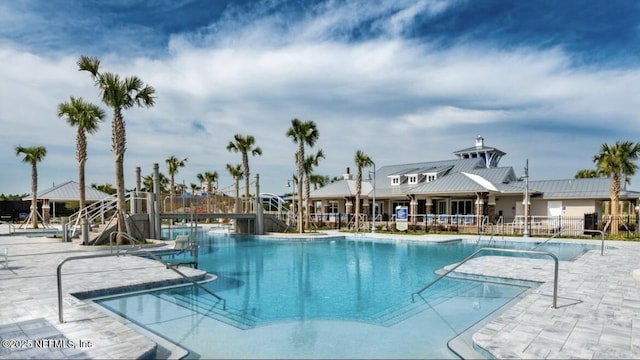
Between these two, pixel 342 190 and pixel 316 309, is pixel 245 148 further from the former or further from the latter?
pixel 316 309

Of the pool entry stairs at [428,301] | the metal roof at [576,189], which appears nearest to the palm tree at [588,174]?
the metal roof at [576,189]

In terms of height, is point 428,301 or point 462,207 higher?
point 462,207

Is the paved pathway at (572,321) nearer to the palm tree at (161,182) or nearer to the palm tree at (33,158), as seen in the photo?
the palm tree at (33,158)

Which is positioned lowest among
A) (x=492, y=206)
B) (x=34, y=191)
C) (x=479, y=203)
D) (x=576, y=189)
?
(x=492, y=206)

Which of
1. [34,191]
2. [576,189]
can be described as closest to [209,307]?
[576,189]

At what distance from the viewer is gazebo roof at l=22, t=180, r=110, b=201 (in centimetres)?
3938

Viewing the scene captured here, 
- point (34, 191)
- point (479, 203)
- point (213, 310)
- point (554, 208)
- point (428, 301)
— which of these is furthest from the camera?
point (34, 191)

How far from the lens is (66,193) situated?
1603 inches

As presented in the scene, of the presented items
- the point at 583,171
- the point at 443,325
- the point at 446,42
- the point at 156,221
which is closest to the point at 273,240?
the point at 156,221

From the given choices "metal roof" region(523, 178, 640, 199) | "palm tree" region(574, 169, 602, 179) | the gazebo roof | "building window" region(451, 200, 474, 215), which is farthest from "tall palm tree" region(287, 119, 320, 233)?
"palm tree" region(574, 169, 602, 179)

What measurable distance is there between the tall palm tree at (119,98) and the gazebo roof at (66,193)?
82.6 feet

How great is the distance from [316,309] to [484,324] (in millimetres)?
3456

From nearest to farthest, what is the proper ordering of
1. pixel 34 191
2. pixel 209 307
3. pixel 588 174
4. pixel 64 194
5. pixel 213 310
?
pixel 213 310 → pixel 209 307 → pixel 34 191 → pixel 64 194 → pixel 588 174

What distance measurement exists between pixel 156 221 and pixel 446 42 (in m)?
17.1
